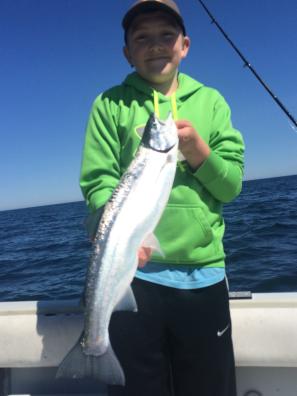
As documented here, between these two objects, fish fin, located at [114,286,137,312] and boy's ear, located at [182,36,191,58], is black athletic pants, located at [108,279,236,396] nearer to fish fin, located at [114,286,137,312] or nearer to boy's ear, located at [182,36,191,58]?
fish fin, located at [114,286,137,312]

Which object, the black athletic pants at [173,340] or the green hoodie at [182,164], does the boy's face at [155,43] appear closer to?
the green hoodie at [182,164]

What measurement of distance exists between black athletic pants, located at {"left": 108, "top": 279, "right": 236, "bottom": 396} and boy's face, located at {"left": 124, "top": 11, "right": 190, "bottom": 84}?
4.59 ft

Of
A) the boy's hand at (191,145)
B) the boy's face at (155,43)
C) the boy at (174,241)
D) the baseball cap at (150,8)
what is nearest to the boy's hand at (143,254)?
the boy at (174,241)

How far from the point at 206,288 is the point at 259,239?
11107 mm

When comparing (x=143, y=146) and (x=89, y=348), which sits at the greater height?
(x=143, y=146)

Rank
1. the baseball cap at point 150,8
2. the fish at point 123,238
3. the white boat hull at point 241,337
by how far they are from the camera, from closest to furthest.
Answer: the fish at point 123,238, the baseball cap at point 150,8, the white boat hull at point 241,337

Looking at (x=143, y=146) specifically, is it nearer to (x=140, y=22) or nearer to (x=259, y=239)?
(x=140, y=22)

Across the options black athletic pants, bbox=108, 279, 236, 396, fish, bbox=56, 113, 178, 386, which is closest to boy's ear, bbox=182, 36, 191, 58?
fish, bbox=56, 113, 178, 386

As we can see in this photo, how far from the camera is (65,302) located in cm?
368

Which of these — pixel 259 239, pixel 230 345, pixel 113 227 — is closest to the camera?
pixel 113 227

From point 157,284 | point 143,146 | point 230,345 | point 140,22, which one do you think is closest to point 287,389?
point 230,345

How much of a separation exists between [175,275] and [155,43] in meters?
1.48

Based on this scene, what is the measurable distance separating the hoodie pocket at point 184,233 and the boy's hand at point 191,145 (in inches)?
11.3

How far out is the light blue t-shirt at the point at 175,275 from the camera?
2494mm
